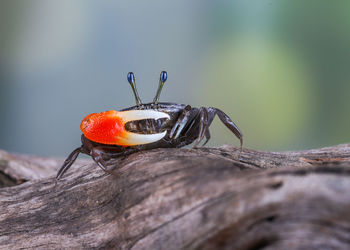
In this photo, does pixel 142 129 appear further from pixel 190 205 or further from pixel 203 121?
pixel 190 205

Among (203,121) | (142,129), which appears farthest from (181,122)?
(142,129)

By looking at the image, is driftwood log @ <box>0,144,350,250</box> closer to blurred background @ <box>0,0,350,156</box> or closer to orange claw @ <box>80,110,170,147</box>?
orange claw @ <box>80,110,170,147</box>

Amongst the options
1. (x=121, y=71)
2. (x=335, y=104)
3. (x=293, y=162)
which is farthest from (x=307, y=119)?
(x=293, y=162)

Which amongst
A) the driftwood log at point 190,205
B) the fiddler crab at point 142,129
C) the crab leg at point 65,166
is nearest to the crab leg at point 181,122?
the fiddler crab at point 142,129

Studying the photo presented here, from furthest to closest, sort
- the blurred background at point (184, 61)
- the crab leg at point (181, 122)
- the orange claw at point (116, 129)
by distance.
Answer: the blurred background at point (184, 61), the crab leg at point (181, 122), the orange claw at point (116, 129)

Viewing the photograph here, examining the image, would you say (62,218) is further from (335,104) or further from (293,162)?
(335,104)

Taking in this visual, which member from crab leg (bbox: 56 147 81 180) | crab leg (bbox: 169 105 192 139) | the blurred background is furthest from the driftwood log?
Answer: the blurred background

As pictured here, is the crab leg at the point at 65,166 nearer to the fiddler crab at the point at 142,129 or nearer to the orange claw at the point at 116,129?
the fiddler crab at the point at 142,129
